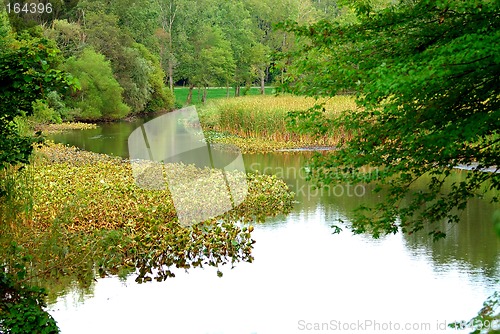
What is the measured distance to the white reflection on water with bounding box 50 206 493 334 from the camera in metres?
8.82

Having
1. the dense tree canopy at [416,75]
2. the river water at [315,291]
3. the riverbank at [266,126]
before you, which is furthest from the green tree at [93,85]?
the dense tree canopy at [416,75]

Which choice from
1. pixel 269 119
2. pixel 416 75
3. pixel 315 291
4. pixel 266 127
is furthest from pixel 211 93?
pixel 416 75

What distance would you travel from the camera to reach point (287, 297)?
9758 mm

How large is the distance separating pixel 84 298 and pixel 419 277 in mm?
4468

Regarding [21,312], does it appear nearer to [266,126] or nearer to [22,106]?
[22,106]

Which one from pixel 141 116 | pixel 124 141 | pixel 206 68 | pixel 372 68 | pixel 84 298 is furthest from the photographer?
pixel 206 68

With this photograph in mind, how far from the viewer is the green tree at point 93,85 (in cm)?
3850

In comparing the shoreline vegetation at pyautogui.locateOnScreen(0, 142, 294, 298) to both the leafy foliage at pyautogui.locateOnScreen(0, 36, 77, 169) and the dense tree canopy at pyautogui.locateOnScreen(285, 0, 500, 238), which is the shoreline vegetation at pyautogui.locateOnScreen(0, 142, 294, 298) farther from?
the dense tree canopy at pyautogui.locateOnScreen(285, 0, 500, 238)

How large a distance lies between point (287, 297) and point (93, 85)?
3070 cm

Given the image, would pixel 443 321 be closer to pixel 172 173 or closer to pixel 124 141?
pixel 172 173

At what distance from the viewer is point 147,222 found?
1153cm

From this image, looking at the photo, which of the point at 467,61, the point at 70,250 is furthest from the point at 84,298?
the point at 467,61

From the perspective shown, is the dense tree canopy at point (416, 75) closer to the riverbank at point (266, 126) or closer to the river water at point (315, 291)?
the river water at point (315, 291)

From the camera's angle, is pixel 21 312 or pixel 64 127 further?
pixel 64 127
